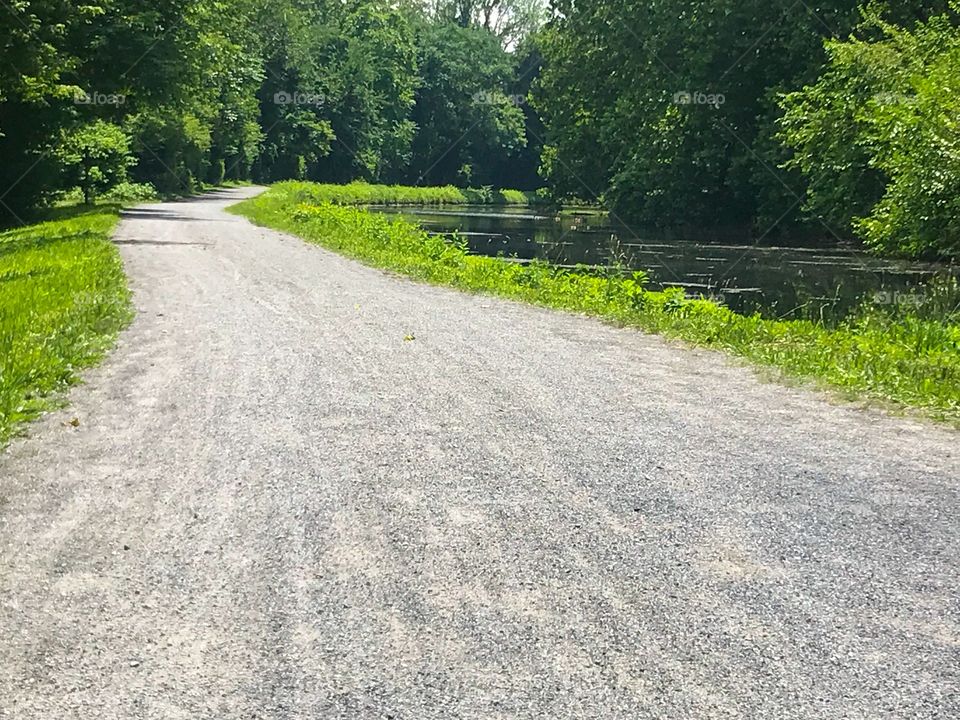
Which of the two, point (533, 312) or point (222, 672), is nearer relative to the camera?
point (222, 672)

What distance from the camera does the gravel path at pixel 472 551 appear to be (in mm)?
3514

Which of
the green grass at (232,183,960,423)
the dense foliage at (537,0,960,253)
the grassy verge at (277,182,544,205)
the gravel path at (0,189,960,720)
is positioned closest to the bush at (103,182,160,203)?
the grassy verge at (277,182,544,205)

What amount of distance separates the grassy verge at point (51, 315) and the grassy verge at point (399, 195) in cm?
2584

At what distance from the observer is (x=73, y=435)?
684 centimetres

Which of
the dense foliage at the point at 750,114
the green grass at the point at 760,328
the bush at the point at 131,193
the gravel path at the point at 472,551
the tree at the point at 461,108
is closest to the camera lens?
the gravel path at the point at 472,551

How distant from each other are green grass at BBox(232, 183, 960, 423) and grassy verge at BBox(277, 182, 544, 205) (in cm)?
2694

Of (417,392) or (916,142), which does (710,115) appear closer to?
(916,142)

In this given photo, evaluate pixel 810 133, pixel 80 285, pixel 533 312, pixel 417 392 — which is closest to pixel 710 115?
pixel 810 133

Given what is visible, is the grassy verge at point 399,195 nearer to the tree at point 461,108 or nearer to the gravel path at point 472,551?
the tree at point 461,108

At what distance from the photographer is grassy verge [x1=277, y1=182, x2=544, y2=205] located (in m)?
54.3

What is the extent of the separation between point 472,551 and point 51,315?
798 cm

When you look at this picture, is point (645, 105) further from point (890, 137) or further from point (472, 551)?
point (472, 551)

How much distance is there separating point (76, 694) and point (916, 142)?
51.5ft

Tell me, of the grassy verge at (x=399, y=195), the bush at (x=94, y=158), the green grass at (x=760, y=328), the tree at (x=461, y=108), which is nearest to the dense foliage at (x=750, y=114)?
the green grass at (x=760, y=328)
